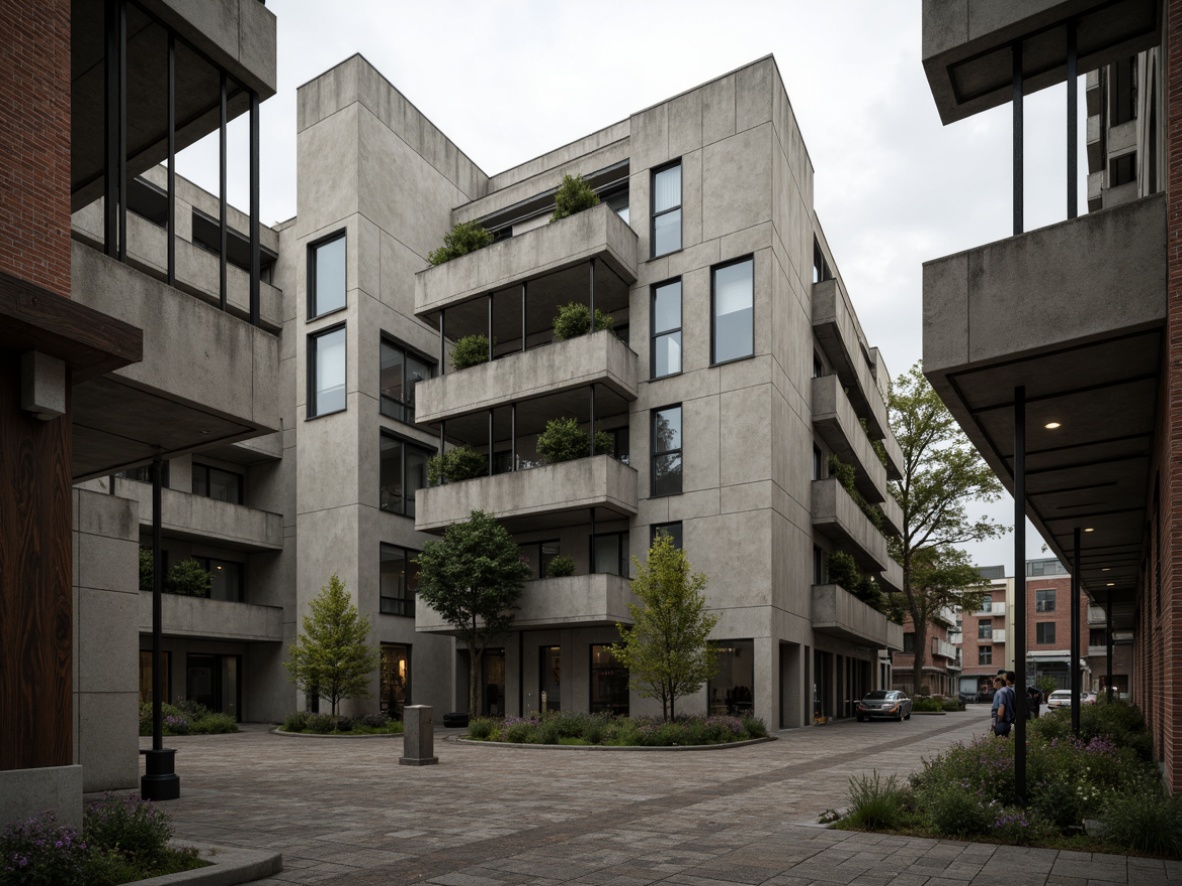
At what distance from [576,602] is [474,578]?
3.09 meters

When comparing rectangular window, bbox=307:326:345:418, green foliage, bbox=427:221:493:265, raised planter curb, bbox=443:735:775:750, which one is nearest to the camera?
raised planter curb, bbox=443:735:775:750

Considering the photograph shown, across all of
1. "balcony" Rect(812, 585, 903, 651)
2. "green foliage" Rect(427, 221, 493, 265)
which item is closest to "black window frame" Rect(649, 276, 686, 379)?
"green foliage" Rect(427, 221, 493, 265)

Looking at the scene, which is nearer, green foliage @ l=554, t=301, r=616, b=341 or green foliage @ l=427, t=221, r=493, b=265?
green foliage @ l=554, t=301, r=616, b=341

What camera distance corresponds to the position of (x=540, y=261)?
31266 mm

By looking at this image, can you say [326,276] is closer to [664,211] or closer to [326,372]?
[326,372]

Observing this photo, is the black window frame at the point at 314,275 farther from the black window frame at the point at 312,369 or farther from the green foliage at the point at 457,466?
the green foliage at the point at 457,466

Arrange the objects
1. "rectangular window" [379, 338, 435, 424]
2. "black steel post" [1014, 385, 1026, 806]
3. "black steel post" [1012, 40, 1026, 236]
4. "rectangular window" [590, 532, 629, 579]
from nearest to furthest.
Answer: "black steel post" [1014, 385, 1026, 806] < "black steel post" [1012, 40, 1026, 236] < "rectangular window" [590, 532, 629, 579] < "rectangular window" [379, 338, 435, 424]

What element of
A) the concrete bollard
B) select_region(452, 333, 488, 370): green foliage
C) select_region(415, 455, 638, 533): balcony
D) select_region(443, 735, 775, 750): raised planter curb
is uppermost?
select_region(452, 333, 488, 370): green foliage

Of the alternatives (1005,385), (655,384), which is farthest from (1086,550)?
(1005,385)

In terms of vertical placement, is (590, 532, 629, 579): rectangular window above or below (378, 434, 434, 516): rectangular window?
below

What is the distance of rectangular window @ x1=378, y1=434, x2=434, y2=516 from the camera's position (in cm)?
3503

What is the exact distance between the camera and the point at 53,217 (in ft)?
31.9

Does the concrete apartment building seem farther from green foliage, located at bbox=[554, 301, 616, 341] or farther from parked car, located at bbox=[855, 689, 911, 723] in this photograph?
parked car, located at bbox=[855, 689, 911, 723]

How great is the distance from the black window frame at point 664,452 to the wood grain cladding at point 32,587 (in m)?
23.0
